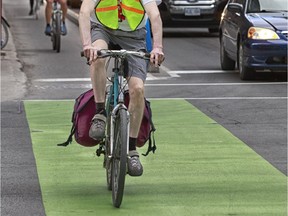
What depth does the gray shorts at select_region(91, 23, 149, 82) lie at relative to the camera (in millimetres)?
8562

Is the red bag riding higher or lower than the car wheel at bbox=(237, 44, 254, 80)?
higher

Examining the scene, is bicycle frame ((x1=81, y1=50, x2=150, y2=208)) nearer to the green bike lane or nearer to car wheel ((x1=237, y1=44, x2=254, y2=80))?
the green bike lane

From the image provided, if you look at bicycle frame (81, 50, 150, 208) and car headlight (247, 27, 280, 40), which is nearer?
bicycle frame (81, 50, 150, 208)

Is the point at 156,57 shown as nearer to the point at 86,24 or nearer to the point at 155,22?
the point at 155,22

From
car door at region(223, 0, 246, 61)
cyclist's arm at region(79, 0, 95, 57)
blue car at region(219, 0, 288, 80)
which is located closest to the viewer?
cyclist's arm at region(79, 0, 95, 57)

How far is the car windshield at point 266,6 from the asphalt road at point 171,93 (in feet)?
3.47

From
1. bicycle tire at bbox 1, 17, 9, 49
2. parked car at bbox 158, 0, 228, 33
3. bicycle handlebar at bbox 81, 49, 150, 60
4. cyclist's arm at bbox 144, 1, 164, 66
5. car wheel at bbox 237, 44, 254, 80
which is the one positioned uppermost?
cyclist's arm at bbox 144, 1, 164, 66

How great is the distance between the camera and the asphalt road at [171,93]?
33.6 ft

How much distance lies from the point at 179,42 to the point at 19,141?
51.6ft

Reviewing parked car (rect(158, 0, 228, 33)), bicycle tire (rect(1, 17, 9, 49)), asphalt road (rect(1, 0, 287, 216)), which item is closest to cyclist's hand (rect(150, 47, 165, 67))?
asphalt road (rect(1, 0, 287, 216))

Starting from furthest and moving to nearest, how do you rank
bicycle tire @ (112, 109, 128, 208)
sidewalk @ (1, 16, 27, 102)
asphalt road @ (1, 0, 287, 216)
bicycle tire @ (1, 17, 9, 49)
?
1. bicycle tire @ (1, 17, 9, 49)
2. sidewalk @ (1, 16, 27, 102)
3. asphalt road @ (1, 0, 287, 216)
4. bicycle tire @ (112, 109, 128, 208)

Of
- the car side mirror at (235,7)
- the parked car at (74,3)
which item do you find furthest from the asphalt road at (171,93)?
the parked car at (74,3)

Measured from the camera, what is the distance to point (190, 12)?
28500 mm

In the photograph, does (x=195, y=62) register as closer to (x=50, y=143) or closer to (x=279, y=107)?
(x=279, y=107)
